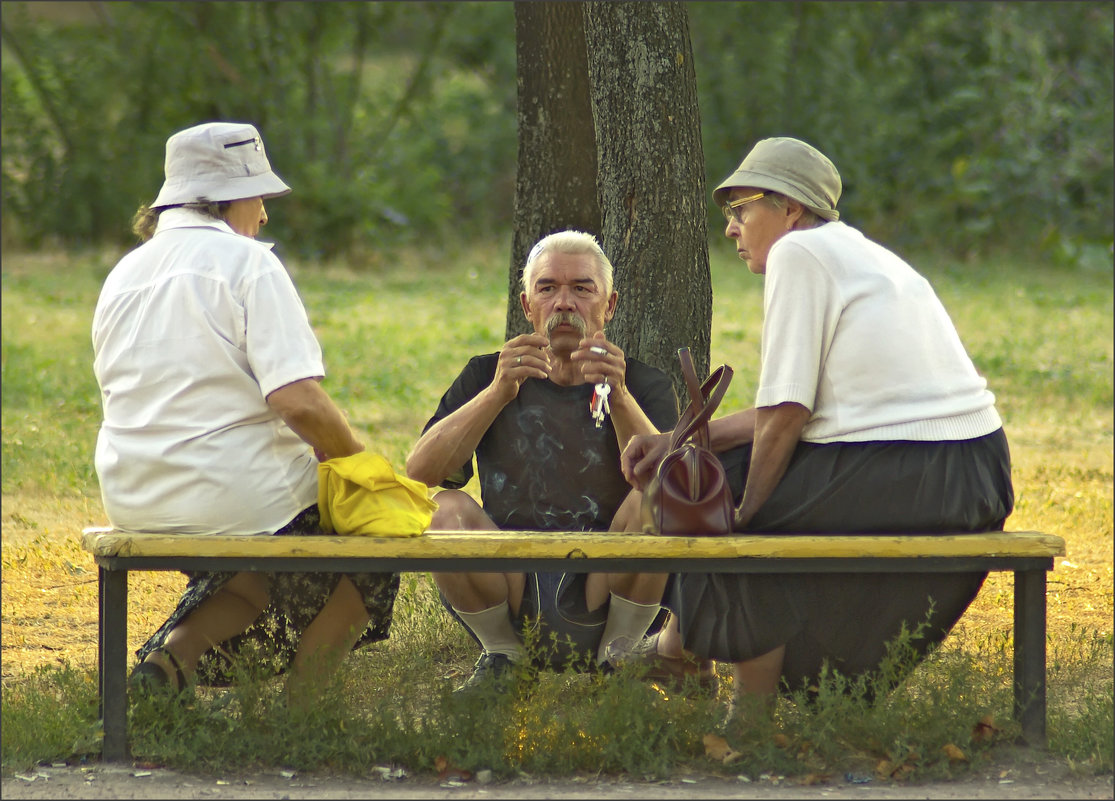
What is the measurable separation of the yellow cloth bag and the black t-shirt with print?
0.50 meters

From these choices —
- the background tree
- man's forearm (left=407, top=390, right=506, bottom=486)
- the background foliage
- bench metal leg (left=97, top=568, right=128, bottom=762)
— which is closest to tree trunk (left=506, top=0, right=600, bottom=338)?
the background tree

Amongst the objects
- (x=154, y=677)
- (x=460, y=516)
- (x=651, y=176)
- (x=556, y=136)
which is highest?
(x=556, y=136)

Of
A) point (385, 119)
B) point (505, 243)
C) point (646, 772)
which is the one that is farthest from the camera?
point (505, 243)

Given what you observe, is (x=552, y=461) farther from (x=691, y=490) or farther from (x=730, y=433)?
(x=691, y=490)

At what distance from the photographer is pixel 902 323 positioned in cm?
355

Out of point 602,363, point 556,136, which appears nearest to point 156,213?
point 602,363

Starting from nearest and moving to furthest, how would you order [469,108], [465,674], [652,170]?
1. [465,674]
2. [652,170]
3. [469,108]

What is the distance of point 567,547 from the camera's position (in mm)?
3473

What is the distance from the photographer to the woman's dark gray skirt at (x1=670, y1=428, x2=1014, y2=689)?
361 cm

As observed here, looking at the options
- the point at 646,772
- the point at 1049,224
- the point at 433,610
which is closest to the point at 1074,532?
the point at 433,610

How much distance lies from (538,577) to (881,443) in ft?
3.46

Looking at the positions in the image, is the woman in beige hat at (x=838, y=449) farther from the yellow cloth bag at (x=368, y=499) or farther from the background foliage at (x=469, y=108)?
the background foliage at (x=469, y=108)

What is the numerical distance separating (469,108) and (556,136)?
15228 mm

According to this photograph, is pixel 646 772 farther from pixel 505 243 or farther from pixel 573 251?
pixel 505 243
